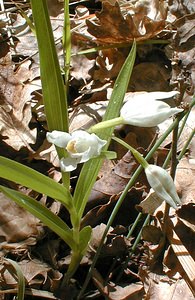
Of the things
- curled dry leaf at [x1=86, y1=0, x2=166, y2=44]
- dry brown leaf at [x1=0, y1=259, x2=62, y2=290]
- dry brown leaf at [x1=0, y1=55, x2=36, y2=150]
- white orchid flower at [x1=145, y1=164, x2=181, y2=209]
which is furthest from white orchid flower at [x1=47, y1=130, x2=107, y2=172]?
curled dry leaf at [x1=86, y1=0, x2=166, y2=44]

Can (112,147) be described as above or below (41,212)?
below

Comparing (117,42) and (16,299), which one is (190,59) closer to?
(117,42)

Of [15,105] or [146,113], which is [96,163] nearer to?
[146,113]

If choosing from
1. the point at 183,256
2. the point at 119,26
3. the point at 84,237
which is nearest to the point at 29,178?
the point at 84,237

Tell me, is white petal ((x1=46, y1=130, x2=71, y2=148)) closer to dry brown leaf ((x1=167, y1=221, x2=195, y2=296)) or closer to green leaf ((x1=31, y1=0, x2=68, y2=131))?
green leaf ((x1=31, y1=0, x2=68, y2=131))

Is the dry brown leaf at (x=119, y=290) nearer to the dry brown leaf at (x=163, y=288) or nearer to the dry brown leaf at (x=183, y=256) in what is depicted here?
the dry brown leaf at (x=163, y=288)
